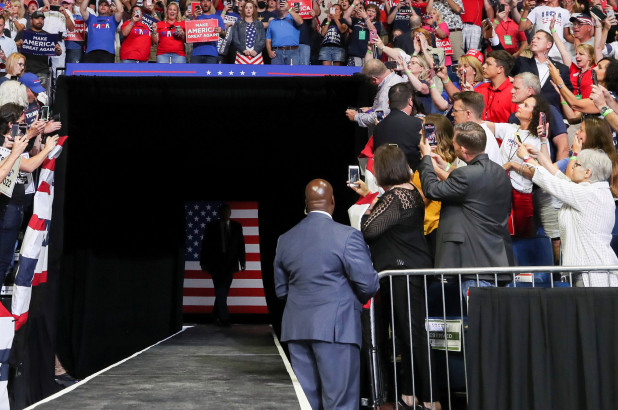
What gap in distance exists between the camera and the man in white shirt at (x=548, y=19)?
9938 mm

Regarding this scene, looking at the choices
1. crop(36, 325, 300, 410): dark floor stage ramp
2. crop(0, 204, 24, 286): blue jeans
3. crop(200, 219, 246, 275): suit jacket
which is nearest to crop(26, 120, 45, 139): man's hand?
crop(0, 204, 24, 286): blue jeans

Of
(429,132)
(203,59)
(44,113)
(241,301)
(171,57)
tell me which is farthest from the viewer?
(241,301)

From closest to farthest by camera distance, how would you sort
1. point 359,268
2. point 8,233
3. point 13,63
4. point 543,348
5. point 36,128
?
point 543,348 → point 359,268 → point 8,233 → point 36,128 → point 13,63

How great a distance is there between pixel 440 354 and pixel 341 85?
348cm

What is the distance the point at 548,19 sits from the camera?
1008 cm

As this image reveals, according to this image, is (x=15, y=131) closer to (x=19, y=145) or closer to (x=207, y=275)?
(x=19, y=145)

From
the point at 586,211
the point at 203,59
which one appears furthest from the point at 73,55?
the point at 586,211

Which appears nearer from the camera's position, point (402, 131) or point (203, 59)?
point (402, 131)

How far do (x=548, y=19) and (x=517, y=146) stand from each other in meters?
5.08

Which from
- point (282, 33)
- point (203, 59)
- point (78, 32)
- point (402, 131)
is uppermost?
point (78, 32)

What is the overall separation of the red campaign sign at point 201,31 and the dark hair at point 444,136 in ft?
14.6

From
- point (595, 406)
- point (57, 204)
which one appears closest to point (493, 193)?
point (595, 406)

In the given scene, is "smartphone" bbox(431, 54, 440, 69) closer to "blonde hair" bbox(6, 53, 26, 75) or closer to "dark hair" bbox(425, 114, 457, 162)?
"dark hair" bbox(425, 114, 457, 162)

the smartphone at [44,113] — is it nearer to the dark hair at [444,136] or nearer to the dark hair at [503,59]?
the dark hair at [444,136]
